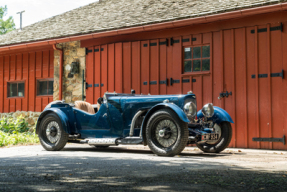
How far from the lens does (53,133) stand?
790cm

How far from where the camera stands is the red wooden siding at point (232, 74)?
8.16 meters

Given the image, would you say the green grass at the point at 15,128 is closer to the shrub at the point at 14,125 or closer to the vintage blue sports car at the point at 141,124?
the shrub at the point at 14,125

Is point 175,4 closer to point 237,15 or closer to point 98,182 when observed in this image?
point 237,15

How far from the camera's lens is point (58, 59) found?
1242 centimetres

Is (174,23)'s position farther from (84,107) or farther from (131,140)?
(131,140)

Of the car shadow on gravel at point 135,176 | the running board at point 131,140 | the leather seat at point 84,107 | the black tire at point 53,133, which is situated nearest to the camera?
the car shadow on gravel at point 135,176

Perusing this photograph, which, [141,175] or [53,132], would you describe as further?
[53,132]

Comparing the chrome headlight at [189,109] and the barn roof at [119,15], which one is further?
the barn roof at [119,15]

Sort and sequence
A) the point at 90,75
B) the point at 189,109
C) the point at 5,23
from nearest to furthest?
the point at 189,109
the point at 90,75
the point at 5,23

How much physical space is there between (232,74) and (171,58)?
5.80ft

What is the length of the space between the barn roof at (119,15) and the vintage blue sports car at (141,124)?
289 centimetres

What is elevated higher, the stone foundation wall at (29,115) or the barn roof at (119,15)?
the barn roof at (119,15)

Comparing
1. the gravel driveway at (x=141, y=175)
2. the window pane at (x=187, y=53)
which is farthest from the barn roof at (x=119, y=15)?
the gravel driveway at (x=141, y=175)

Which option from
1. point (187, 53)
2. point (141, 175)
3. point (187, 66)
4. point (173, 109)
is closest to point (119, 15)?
point (187, 53)
